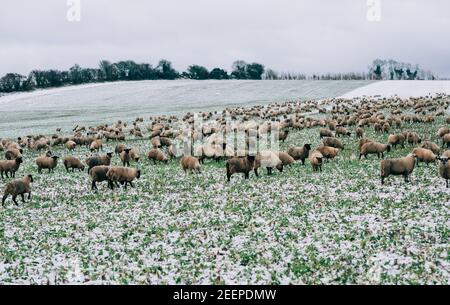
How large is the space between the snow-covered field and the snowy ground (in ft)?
11.4

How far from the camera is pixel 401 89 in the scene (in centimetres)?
8150

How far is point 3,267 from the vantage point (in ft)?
38.7

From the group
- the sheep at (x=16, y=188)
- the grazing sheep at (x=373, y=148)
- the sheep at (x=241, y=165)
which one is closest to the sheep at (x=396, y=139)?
the grazing sheep at (x=373, y=148)

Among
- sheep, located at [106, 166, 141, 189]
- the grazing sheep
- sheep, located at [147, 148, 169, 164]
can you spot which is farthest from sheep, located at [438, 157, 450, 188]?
sheep, located at [147, 148, 169, 164]

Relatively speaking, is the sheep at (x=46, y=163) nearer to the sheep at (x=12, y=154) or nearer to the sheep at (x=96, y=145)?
the sheep at (x=12, y=154)

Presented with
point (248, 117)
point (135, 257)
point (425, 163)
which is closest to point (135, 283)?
point (135, 257)

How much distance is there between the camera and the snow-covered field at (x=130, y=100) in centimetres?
6159

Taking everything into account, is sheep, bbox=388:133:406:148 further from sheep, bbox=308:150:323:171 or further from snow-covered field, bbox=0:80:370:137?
snow-covered field, bbox=0:80:370:137

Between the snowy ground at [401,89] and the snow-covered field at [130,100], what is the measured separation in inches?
136

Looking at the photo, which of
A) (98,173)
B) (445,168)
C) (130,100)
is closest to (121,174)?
(98,173)

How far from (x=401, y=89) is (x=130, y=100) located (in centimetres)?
4816

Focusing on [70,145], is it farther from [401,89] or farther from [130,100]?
[401,89]

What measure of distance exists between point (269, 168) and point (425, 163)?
7506mm
